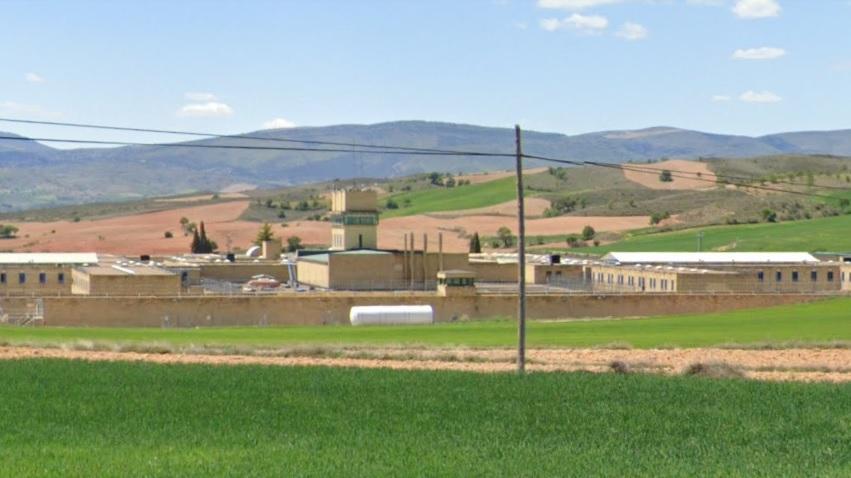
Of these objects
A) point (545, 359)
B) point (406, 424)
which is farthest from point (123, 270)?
point (406, 424)

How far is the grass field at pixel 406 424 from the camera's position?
20.3 meters

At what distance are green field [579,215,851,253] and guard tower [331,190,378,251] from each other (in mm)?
33633

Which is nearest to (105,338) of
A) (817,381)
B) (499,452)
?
(817,381)

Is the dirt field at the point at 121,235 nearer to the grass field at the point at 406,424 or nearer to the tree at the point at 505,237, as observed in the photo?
→ the tree at the point at 505,237

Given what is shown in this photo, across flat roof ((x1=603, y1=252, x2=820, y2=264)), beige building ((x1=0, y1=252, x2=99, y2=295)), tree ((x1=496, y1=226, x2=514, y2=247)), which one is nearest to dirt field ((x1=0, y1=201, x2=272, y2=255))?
tree ((x1=496, y1=226, x2=514, y2=247))

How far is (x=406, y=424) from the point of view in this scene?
2453 cm

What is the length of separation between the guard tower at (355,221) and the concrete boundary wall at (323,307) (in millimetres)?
20181

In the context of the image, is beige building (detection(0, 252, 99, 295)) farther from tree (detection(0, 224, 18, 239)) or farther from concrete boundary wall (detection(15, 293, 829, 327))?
tree (detection(0, 224, 18, 239))

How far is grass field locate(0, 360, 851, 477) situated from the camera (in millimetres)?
20281

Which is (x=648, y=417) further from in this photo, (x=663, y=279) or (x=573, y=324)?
(x=663, y=279)

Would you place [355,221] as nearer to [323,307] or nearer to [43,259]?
[43,259]

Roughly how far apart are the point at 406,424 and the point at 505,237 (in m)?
122

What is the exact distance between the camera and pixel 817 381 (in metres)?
31.7

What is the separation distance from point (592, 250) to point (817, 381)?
96046 millimetres
